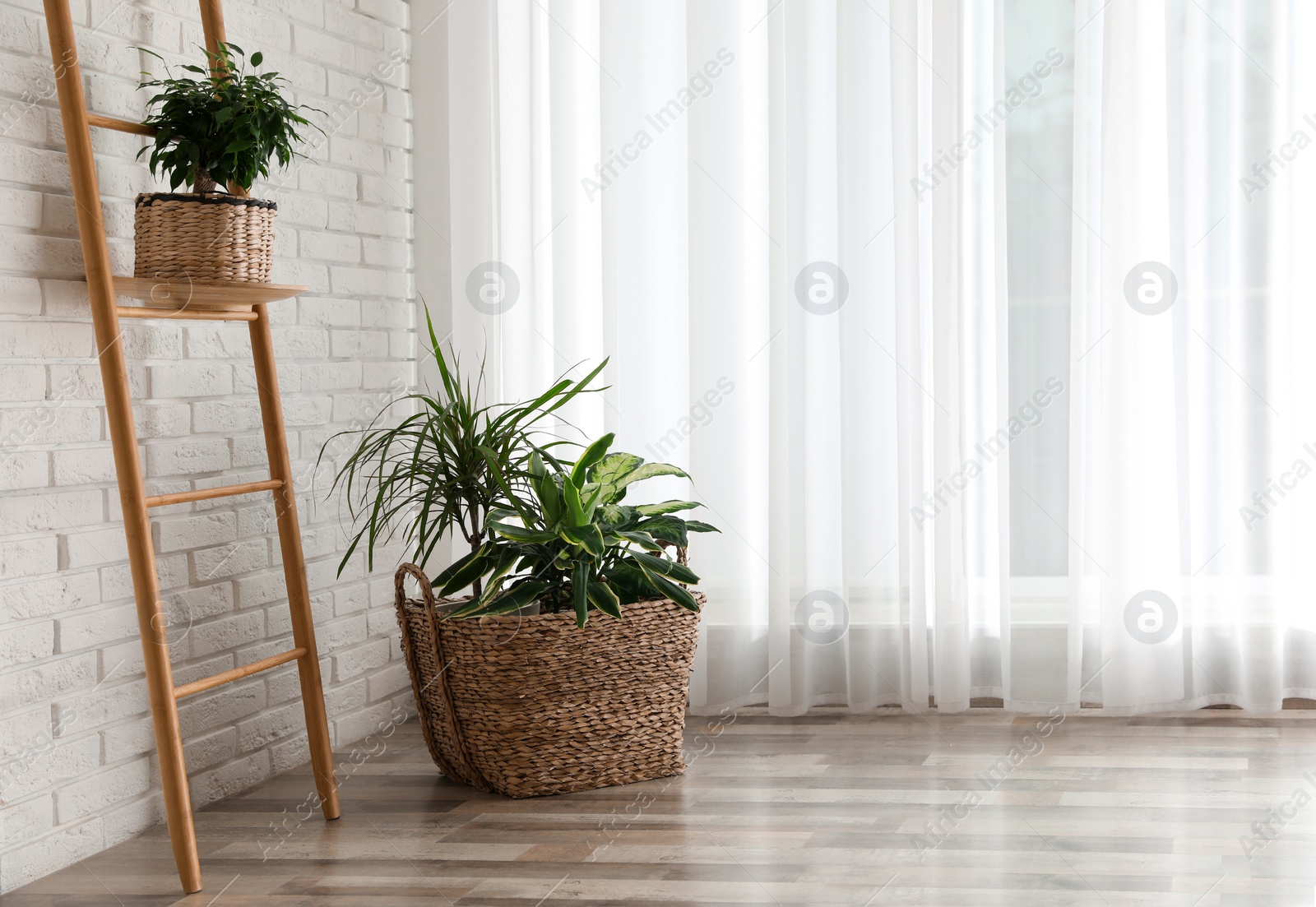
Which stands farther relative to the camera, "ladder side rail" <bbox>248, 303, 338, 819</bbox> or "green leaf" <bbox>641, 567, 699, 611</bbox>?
"green leaf" <bbox>641, 567, 699, 611</bbox>

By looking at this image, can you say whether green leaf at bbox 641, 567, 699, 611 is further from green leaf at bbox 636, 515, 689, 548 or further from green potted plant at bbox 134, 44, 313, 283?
green potted plant at bbox 134, 44, 313, 283

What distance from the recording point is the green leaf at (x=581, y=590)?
2311mm

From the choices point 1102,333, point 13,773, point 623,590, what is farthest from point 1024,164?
point 13,773

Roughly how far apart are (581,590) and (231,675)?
62 centimetres

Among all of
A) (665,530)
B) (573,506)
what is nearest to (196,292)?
(573,506)

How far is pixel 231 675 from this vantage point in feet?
7.00

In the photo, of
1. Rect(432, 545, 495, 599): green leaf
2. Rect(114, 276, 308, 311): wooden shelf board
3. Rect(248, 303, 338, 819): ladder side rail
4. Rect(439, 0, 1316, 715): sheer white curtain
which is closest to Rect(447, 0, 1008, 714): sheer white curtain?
Rect(439, 0, 1316, 715): sheer white curtain

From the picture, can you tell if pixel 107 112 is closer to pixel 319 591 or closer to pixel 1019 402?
pixel 319 591

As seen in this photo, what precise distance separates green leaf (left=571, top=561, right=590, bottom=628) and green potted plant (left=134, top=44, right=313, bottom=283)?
0.77m

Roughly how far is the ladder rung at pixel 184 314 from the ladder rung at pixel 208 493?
294 mm

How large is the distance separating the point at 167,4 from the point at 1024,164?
1.81 meters

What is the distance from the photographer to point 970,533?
288 cm

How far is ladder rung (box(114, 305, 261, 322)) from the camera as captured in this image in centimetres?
210

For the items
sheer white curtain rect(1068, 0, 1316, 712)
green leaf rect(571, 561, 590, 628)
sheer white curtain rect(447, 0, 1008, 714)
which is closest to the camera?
green leaf rect(571, 561, 590, 628)
